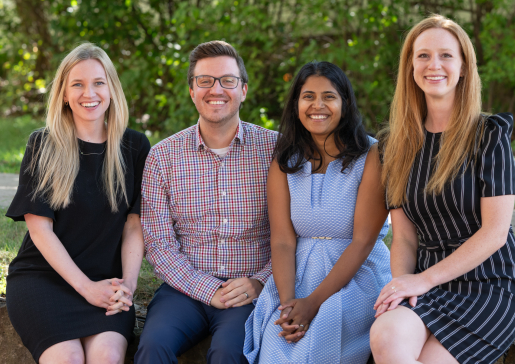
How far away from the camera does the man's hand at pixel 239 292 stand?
264cm

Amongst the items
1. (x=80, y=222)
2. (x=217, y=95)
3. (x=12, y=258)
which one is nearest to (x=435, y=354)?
(x=217, y=95)

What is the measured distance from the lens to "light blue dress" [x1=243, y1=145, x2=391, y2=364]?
2322 mm

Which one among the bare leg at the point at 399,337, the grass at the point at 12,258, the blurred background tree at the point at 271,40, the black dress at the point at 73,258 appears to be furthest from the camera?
the blurred background tree at the point at 271,40

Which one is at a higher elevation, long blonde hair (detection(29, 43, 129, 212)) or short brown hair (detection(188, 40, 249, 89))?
short brown hair (detection(188, 40, 249, 89))

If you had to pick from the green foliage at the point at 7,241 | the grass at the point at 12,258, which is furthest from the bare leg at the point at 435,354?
the green foliage at the point at 7,241

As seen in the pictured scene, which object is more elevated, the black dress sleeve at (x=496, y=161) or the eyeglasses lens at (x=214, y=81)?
the eyeglasses lens at (x=214, y=81)

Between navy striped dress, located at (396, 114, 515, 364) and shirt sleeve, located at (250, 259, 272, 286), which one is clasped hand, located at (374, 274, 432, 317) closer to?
navy striped dress, located at (396, 114, 515, 364)

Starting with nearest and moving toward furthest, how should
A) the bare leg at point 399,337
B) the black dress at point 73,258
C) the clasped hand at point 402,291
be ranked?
the bare leg at point 399,337 → the clasped hand at point 402,291 → the black dress at point 73,258

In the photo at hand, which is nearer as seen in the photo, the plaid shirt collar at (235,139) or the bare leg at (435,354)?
the bare leg at (435,354)

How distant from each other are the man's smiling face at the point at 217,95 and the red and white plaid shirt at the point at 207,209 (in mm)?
131

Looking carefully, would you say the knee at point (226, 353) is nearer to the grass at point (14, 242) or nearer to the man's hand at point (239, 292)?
the man's hand at point (239, 292)

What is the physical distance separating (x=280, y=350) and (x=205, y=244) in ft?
2.49

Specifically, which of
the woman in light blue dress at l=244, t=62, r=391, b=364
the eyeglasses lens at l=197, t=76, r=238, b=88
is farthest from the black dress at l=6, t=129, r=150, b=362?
the woman in light blue dress at l=244, t=62, r=391, b=364

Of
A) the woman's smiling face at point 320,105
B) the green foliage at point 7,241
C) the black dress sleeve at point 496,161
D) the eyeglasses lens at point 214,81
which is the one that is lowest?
the green foliage at point 7,241
